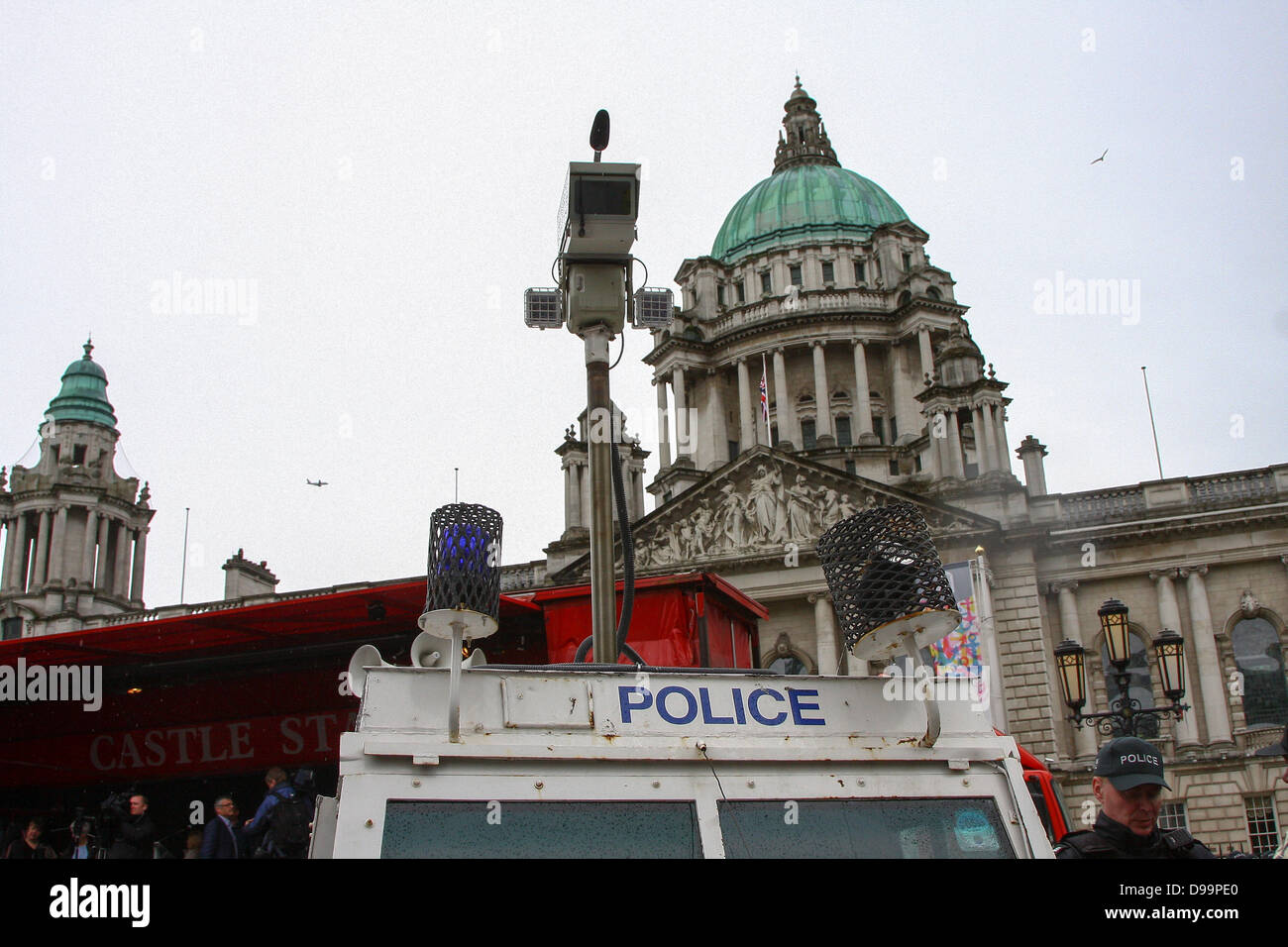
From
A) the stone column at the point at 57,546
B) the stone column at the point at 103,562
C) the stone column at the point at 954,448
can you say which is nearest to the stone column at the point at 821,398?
the stone column at the point at 954,448

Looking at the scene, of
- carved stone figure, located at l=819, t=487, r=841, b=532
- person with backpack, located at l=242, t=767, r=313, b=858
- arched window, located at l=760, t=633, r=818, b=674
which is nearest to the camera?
person with backpack, located at l=242, t=767, r=313, b=858

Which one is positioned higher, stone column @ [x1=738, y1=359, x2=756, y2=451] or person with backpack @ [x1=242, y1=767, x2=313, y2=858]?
stone column @ [x1=738, y1=359, x2=756, y2=451]

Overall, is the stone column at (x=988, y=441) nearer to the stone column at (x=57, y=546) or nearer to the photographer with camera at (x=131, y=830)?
the photographer with camera at (x=131, y=830)

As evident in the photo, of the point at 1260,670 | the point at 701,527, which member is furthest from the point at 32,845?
the point at 1260,670

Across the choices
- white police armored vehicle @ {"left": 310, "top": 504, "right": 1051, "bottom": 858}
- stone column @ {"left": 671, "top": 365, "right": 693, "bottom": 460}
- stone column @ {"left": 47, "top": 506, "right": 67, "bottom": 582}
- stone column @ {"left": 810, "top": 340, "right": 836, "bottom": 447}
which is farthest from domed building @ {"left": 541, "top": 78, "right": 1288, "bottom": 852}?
white police armored vehicle @ {"left": 310, "top": 504, "right": 1051, "bottom": 858}

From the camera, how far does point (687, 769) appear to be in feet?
13.7

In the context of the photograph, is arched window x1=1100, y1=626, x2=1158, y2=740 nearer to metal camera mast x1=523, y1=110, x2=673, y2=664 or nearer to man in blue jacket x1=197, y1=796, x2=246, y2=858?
man in blue jacket x1=197, y1=796, x2=246, y2=858

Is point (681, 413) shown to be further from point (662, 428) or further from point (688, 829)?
point (688, 829)

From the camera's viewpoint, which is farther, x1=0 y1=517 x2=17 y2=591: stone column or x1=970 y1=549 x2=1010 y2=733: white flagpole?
x1=0 y1=517 x2=17 y2=591: stone column

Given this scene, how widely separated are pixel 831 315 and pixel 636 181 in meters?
53.0

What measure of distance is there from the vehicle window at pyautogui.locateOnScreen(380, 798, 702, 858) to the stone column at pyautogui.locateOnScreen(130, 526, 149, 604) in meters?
53.2

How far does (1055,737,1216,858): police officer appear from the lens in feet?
14.7
